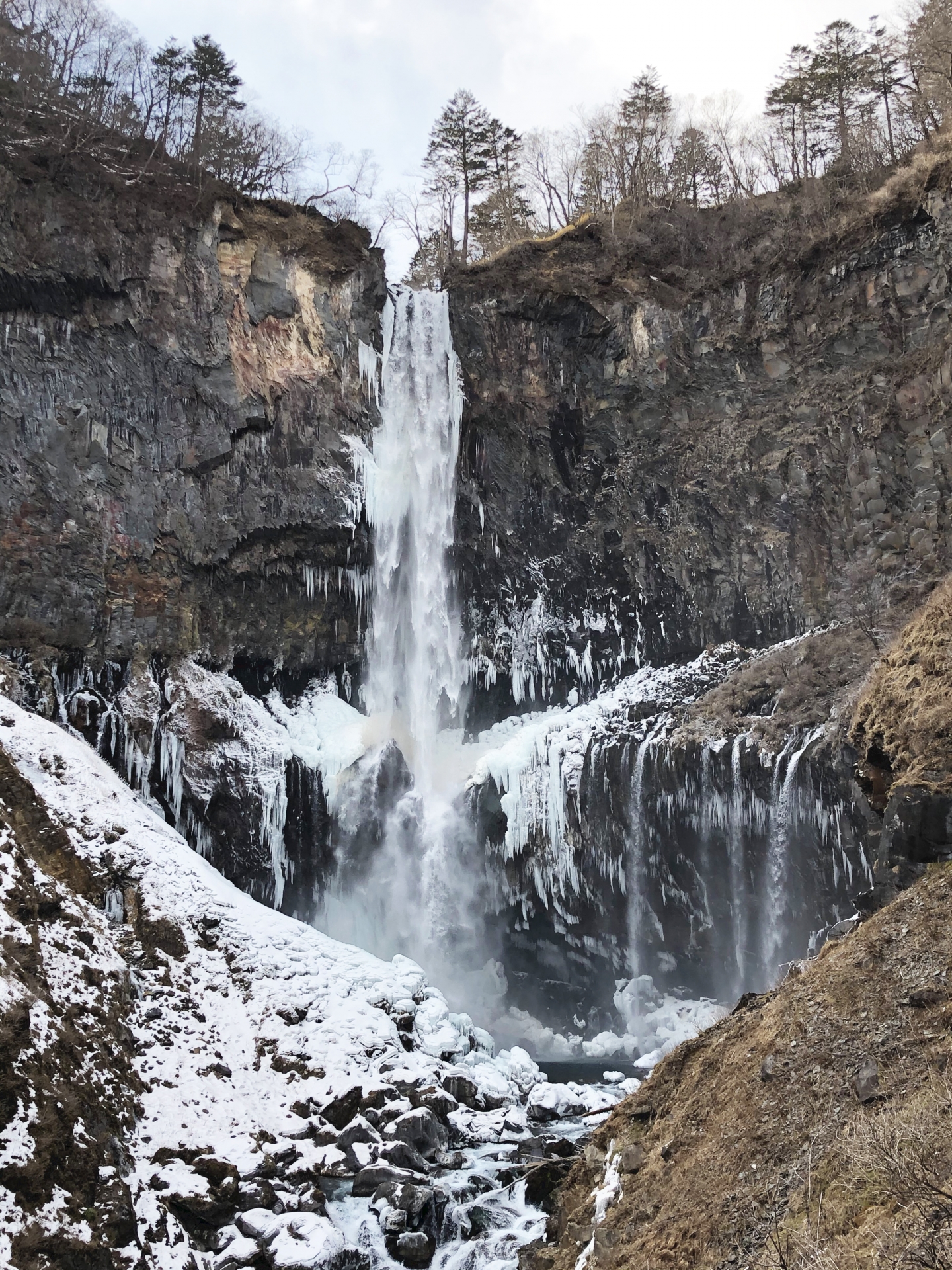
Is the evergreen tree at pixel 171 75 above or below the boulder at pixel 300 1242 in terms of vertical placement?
above

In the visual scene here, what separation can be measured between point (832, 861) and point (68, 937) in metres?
14.4

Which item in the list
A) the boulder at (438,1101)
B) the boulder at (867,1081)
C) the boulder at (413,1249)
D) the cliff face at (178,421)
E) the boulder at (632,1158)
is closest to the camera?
the boulder at (867,1081)

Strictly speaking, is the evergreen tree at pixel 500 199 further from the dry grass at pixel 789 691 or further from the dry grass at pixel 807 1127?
the dry grass at pixel 807 1127

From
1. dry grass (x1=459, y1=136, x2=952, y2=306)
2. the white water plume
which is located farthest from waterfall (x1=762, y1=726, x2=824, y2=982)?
dry grass (x1=459, y1=136, x2=952, y2=306)

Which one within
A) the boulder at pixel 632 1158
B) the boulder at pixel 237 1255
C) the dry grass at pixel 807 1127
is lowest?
the boulder at pixel 237 1255

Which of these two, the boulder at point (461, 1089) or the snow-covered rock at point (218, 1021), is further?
the boulder at point (461, 1089)

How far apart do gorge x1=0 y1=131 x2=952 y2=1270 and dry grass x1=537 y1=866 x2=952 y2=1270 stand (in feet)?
25.3

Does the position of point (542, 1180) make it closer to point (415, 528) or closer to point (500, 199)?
point (415, 528)

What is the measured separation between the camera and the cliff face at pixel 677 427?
25.5 metres

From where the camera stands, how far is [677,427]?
28.5 m

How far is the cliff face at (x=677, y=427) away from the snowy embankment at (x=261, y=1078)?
12975 mm

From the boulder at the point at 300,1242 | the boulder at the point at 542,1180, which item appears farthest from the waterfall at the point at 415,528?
the boulder at the point at 300,1242

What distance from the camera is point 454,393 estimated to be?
95.0ft

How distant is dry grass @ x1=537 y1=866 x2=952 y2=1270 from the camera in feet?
16.0
